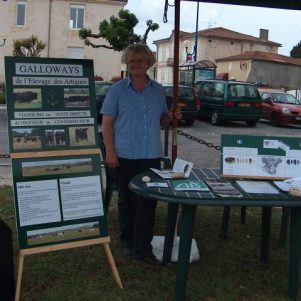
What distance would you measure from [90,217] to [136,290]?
0.66m

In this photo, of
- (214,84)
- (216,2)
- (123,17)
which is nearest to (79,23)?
(123,17)

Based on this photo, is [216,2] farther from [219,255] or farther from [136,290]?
[136,290]

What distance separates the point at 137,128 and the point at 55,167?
2.66 ft

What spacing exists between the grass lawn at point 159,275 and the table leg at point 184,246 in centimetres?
28

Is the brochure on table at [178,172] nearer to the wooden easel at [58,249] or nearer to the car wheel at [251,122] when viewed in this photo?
the wooden easel at [58,249]

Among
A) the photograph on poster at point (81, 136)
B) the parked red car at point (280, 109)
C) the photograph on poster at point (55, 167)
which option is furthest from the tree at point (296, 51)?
the photograph on poster at point (55, 167)

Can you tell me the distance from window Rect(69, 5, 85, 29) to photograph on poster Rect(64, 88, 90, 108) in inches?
1368

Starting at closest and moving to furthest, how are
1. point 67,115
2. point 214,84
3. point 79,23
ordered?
1. point 67,115
2. point 214,84
3. point 79,23

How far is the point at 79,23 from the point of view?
1471 inches

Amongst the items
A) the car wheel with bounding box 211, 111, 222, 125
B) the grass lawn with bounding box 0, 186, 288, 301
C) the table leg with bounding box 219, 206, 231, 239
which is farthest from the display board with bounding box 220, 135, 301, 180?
the car wheel with bounding box 211, 111, 222, 125

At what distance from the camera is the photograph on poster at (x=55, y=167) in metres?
3.60

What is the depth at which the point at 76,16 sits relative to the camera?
37.2 meters

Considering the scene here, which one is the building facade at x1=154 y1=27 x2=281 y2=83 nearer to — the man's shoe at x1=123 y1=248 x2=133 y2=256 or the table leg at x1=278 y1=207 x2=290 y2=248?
the table leg at x1=278 y1=207 x2=290 y2=248

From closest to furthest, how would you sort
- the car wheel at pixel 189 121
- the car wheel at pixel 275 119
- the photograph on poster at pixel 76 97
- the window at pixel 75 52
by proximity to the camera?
the photograph on poster at pixel 76 97 → the car wheel at pixel 189 121 → the car wheel at pixel 275 119 → the window at pixel 75 52
